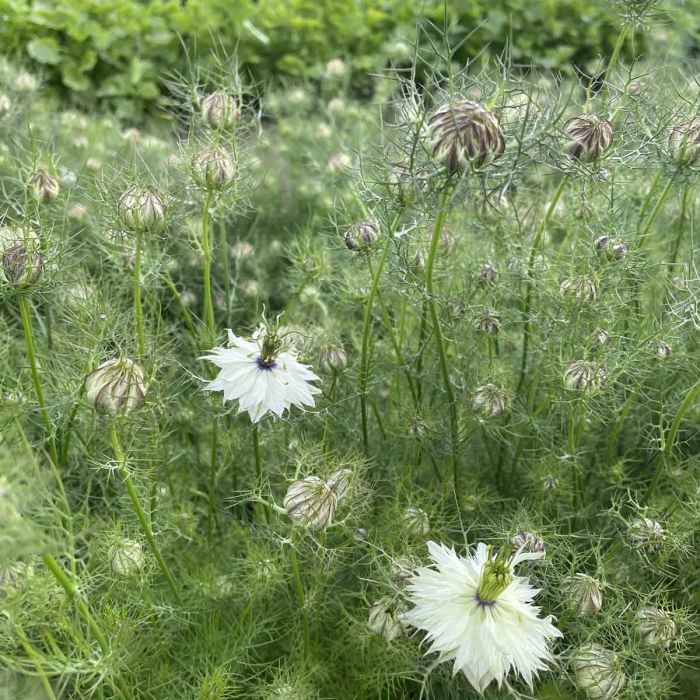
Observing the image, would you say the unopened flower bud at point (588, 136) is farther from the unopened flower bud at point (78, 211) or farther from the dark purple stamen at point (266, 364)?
the unopened flower bud at point (78, 211)

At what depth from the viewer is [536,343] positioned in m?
1.50

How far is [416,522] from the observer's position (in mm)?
1249

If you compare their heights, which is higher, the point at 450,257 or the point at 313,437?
the point at 450,257

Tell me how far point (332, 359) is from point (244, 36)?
8.73 ft

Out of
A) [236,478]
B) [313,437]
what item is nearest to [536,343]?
[313,437]

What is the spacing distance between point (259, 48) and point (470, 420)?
276cm

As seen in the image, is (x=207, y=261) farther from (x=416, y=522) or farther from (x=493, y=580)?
(x=493, y=580)

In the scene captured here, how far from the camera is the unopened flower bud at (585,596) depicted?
1.16 m

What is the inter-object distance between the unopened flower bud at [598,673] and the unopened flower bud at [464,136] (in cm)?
70

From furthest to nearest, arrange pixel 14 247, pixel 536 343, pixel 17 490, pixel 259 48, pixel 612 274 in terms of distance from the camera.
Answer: pixel 259 48 < pixel 536 343 < pixel 612 274 < pixel 14 247 < pixel 17 490

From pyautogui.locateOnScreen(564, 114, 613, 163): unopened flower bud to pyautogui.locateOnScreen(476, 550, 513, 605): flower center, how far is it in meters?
0.56

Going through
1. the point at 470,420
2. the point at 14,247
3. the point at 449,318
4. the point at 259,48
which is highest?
the point at 14,247

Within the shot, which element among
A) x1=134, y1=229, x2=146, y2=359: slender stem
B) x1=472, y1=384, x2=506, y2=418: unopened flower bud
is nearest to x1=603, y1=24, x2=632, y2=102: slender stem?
x1=472, y1=384, x2=506, y2=418: unopened flower bud

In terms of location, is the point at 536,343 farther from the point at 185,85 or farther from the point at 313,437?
the point at 185,85
